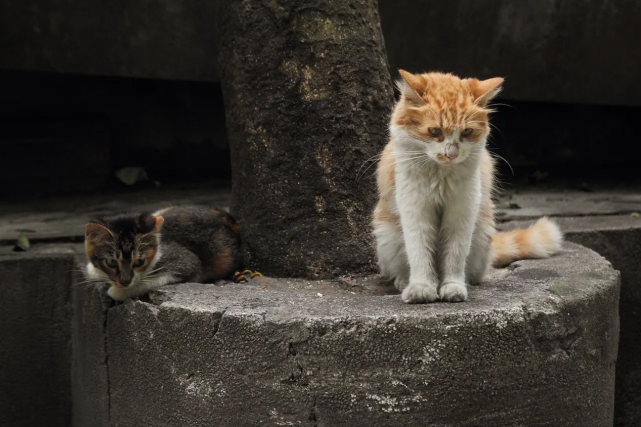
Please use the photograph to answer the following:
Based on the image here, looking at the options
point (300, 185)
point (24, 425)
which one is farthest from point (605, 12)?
point (24, 425)

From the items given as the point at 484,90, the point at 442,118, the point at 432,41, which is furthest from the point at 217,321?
the point at 432,41

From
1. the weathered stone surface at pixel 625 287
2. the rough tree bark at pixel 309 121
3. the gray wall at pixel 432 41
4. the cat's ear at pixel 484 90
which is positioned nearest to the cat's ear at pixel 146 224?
the rough tree bark at pixel 309 121

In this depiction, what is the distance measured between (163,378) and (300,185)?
1.16m

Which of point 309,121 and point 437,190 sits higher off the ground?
point 309,121

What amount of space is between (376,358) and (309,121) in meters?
1.39

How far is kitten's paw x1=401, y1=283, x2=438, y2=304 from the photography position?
3.28 metres

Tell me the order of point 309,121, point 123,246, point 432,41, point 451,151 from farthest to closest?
point 432,41
point 309,121
point 123,246
point 451,151

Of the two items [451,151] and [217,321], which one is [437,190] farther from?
[217,321]

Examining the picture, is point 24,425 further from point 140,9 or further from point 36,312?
point 140,9

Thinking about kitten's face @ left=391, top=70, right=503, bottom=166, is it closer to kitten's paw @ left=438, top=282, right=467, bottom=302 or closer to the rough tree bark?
kitten's paw @ left=438, top=282, right=467, bottom=302

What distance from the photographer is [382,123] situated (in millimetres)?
4129

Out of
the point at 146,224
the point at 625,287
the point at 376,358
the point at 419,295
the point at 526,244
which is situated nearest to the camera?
the point at 376,358

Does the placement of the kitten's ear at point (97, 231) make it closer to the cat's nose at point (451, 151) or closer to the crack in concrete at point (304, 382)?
the crack in concrete at point (304, 382)

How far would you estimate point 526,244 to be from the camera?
418 cm
